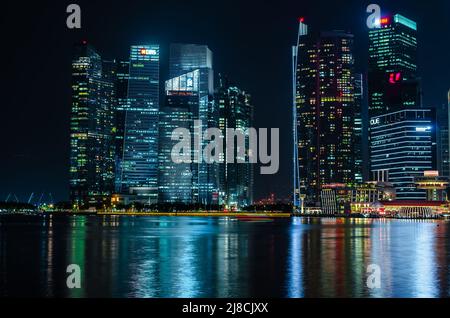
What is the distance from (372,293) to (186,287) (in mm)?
10952

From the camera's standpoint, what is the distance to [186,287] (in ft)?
125

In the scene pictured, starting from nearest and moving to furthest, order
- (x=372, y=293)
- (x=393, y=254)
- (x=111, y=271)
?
(x=372, y=293)
(x=111, y=271)
(x=393, y=254)

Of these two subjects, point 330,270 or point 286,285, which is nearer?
point 286,285

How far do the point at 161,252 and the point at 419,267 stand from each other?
25273mm

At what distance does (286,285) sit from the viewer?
128 feet
